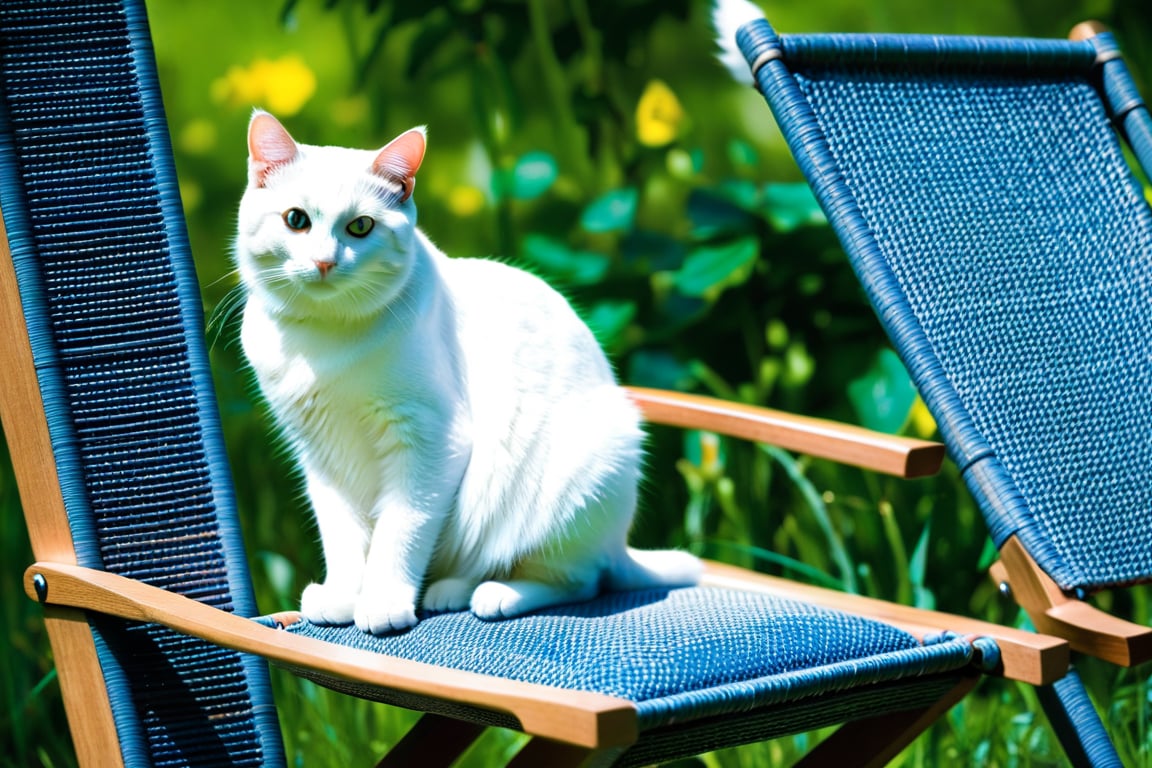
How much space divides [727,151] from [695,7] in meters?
0.34

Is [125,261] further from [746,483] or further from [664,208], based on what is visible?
[664,208]

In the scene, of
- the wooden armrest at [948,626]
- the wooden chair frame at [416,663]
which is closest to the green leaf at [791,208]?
the wooden chair frame at [416,663]

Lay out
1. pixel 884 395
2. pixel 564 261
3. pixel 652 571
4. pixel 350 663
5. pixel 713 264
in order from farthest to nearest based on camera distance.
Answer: pixel 564 261, pixel 713 264, pixel 884 395, pixel 652 571, pixel 350 663

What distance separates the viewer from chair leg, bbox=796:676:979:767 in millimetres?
1349

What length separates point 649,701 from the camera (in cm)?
107

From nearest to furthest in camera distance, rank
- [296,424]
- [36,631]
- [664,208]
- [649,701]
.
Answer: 1. [649,701]
2. [296,424]
3. [36,631]
4. [664,208]

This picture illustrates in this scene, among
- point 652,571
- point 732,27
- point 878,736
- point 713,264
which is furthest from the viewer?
point 713,264

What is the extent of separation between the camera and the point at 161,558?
1.39 meters

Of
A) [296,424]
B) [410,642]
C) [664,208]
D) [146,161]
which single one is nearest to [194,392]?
[296,424]

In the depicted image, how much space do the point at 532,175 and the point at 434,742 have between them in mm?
1341

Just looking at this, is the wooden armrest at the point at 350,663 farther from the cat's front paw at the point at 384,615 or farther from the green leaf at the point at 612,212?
the green leaf at the point at 612,212

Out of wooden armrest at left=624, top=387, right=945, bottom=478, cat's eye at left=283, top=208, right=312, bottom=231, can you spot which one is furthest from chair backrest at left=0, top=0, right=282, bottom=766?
wooden armrest at left=624, top=387, right=945, bottom=478

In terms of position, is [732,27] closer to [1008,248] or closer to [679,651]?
[1008,248]

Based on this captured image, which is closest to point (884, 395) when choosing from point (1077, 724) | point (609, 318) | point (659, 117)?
point (609, 318)
